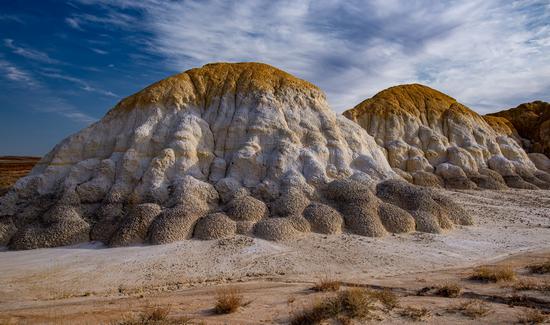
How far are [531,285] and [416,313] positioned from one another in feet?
11.6

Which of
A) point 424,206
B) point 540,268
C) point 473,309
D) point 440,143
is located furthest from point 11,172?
point 540,268

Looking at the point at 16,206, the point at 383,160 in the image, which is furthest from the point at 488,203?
the point at 16,206

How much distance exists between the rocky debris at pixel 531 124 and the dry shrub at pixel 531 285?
38237 mm

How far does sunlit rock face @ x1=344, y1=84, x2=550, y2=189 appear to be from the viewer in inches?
1147

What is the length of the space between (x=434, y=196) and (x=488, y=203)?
7.44 m

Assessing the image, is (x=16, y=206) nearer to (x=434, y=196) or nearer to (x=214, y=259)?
(x=214, y=259)

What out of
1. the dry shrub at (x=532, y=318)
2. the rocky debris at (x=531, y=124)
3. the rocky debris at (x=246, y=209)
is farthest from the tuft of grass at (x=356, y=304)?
the rocky debris at (x=531, y=124)

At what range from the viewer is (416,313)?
23.5 ft

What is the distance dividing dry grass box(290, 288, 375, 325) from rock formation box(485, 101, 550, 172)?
3705 centimetres

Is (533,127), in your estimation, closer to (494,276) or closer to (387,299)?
(494,276)

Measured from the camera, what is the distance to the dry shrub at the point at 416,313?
7023mm

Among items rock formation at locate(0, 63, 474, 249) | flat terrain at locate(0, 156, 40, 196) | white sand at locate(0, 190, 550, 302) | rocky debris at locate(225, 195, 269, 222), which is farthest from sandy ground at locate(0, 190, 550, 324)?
flat terrain at locate(0, 156, 40, 196)

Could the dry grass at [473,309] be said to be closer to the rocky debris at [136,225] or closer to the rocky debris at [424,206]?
the rocky debris at [424,206]

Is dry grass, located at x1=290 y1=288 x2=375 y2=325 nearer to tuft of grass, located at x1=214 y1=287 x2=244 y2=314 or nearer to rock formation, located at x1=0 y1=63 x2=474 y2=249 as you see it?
tuft of grass, located at x1=214 y1=287 x2=244 y2=314
